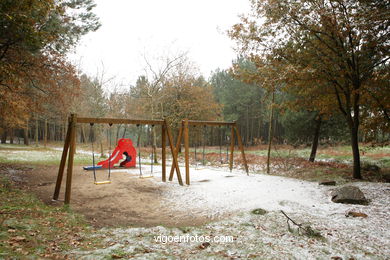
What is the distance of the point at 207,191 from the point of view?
7887 millimetres

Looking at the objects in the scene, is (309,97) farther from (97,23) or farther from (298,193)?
(97,23)

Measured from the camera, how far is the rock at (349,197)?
20.3 feet

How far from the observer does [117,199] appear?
7.09m

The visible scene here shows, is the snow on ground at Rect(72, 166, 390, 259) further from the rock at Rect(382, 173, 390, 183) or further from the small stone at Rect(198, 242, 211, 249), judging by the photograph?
the rock at Rect(382, 173, 390, 183)

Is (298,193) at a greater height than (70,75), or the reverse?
(70,75)

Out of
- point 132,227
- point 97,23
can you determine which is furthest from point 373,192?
point 97,23

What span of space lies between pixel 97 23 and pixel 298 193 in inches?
407

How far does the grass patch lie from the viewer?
10.7 ft

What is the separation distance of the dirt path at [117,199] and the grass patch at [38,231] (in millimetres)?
523

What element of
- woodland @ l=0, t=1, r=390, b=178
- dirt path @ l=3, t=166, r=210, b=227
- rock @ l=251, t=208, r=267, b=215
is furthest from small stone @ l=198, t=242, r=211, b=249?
woodland @ l=0, t=1, r=390, b=178

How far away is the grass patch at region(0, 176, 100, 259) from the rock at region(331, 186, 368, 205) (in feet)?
18.8

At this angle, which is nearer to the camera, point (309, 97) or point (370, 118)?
point (370, 118)

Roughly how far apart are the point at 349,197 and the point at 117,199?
20.0 feet

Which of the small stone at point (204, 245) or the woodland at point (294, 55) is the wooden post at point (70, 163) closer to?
the woodland at point (294, 55)
